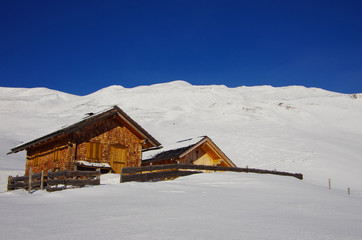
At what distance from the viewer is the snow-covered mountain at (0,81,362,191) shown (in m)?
44.1

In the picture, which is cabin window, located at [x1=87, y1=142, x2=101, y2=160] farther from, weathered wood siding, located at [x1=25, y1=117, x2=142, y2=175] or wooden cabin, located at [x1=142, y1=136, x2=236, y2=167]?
wooden cabin, located at [x1=142, y1=136, x2=236, y2=167]

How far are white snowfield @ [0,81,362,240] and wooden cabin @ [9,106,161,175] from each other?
2.36m

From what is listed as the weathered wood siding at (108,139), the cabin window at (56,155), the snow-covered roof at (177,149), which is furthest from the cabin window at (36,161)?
the snow-covered roof at (177,149)

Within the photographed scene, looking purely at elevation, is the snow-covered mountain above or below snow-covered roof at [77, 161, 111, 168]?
above

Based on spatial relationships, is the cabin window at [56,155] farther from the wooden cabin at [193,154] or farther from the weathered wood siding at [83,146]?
the wooden cabin at [193,154]

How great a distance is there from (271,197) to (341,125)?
66566mm

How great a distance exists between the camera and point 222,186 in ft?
58.6

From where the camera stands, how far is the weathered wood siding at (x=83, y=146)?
23281 millimetres

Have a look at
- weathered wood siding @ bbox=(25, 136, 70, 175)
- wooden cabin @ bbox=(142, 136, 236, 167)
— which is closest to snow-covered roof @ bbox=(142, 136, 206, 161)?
wooden cabin @ bbox=(142, 136, 236, 167)

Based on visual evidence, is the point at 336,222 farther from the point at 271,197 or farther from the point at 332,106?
the point at 332,106

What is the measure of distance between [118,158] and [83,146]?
9.14 feet

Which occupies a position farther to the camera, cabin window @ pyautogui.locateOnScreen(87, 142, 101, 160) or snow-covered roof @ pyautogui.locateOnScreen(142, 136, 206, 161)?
snow-covered roof @ pyautogui.locateOnScreen(142, 136, 206, 161)

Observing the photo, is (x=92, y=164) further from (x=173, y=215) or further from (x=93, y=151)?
(x=173, y=215)

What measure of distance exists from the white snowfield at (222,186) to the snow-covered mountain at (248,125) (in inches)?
8.3
